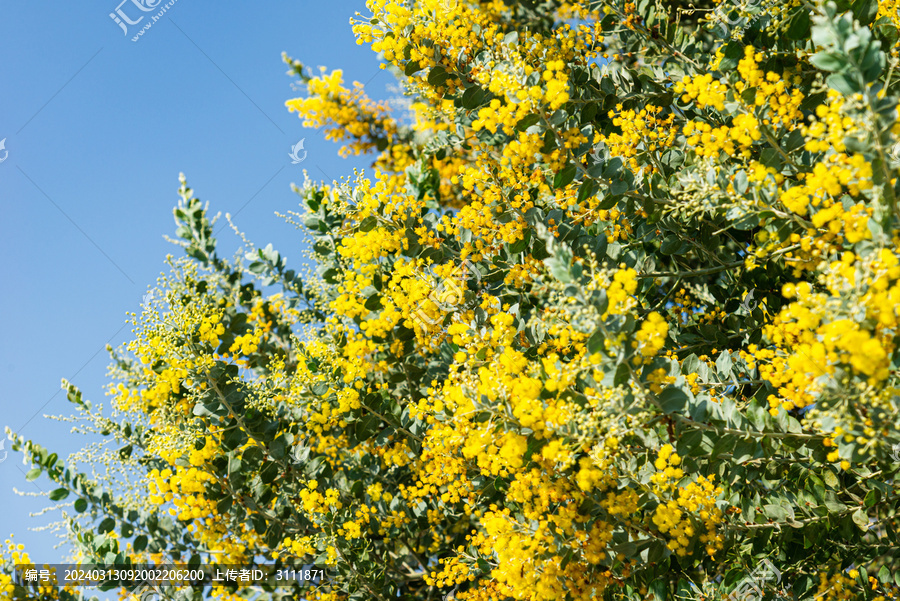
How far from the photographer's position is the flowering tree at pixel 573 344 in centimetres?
209

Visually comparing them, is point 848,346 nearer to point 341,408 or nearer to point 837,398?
point 837,398

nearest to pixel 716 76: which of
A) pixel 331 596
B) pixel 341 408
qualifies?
pixel 341 408

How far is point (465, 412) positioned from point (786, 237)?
148 centimetres

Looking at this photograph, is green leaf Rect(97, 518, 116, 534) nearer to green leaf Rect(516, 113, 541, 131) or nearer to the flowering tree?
the flowering tree

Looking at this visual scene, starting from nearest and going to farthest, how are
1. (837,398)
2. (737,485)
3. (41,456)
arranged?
(837,398) → (737,485) → (41,456)

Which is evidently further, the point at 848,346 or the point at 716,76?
the point at 716,76

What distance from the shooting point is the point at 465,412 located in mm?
2389
